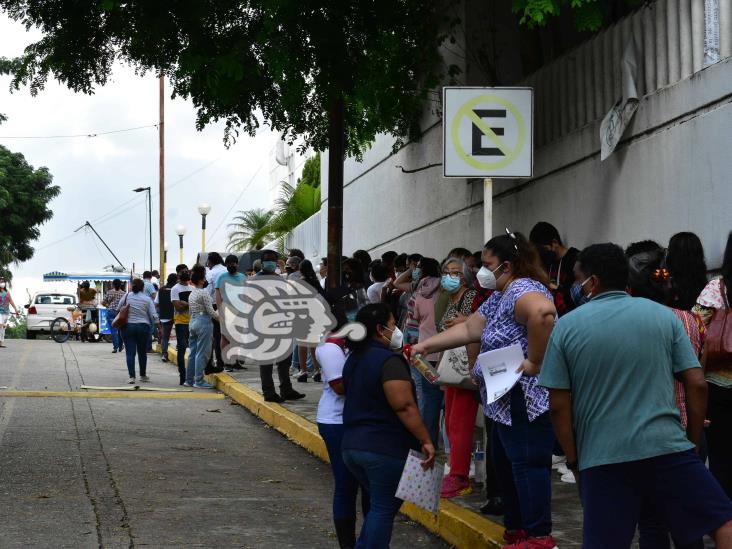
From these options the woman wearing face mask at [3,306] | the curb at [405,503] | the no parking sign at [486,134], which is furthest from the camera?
the woman wearing face mask at [3,306]

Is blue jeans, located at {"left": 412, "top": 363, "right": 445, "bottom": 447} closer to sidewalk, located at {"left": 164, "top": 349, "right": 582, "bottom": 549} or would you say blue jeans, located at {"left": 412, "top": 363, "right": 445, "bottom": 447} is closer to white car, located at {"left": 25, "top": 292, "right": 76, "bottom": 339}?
sidewalk, located at {"left": 164, "top": 349, "right": 582, "bottom": 549}

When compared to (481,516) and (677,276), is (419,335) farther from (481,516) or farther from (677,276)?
(677,276)

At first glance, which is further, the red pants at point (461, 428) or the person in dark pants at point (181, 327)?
the person in dark pants at point (181, 327)

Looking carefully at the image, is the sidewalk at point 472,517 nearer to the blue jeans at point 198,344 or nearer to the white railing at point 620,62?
the white railing at point 620,62

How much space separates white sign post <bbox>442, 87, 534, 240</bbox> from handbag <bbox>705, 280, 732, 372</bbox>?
10.9 feet

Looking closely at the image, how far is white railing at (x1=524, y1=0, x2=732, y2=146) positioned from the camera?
28.9 feet

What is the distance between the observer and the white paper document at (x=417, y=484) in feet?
19.4

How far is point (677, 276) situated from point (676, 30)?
382 centimetres

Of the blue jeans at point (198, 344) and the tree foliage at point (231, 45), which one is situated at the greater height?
the tree foliage at point (231, 45)

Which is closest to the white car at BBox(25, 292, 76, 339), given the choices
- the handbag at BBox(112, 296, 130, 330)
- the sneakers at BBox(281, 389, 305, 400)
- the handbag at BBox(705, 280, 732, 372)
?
the handbag at BBox(112, 296, 130, 330)

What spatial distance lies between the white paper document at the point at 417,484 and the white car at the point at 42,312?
109ft

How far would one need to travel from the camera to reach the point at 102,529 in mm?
7676

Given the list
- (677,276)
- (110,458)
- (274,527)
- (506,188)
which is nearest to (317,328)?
(506,188)

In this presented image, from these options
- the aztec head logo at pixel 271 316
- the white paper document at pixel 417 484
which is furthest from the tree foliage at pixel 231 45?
the white paper document at pixel 417 484
